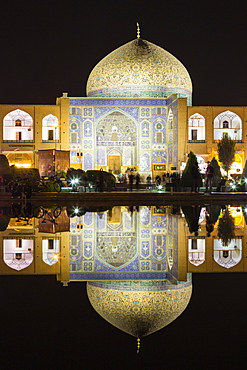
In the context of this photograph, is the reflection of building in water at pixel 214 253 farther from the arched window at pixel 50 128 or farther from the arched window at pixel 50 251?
the arched window at pixel 50 128

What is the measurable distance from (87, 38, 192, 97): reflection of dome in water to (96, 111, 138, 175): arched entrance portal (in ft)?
3.96

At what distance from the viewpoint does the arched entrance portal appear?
998 inches

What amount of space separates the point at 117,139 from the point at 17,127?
431 centimetres

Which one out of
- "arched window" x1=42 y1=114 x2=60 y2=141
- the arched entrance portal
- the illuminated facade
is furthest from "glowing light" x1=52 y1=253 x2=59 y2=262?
the arched entrance portal

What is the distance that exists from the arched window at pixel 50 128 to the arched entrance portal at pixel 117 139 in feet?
6.64

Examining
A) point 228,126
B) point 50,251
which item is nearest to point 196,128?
point 228,126

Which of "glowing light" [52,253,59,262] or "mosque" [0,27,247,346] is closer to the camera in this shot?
"glowing light" [52,253,59,262]

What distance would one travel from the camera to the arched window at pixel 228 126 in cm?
2430

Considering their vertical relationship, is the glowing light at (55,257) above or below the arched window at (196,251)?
below

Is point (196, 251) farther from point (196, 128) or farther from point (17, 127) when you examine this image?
point (17, 127)

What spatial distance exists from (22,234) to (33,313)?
328 cm

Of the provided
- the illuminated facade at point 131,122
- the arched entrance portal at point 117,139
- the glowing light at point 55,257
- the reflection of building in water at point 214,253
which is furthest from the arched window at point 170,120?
the glowing light at point 55,257

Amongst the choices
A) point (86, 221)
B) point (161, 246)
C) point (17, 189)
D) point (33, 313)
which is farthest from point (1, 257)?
point (17, 189)

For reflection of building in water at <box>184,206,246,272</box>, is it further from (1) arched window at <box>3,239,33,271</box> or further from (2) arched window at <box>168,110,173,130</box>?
(2) arched window at <box>168,110,173,130</box>
